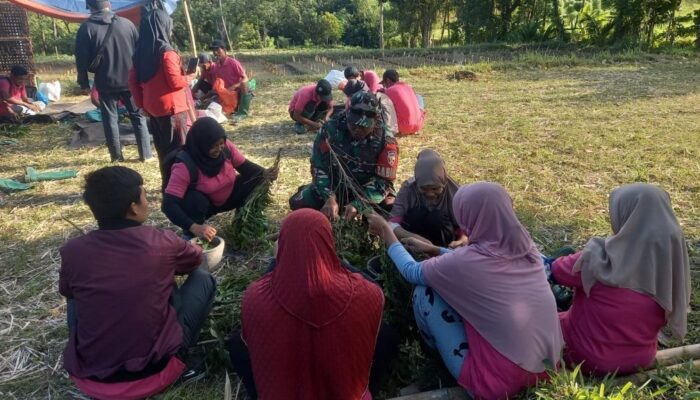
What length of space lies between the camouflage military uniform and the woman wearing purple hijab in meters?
1.58

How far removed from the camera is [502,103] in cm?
937

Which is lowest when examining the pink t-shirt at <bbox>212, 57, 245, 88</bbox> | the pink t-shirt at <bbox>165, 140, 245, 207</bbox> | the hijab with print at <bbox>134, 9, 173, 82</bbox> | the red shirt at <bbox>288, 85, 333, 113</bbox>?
the pink t-shirt at <bbox>165, 140, 245, 207</bbox>

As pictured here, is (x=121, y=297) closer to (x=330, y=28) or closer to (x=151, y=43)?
(x=151, y=43)

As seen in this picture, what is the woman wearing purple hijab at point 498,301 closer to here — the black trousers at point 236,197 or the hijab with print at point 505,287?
the hijab with print at point 505,287

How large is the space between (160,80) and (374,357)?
412 centimetres

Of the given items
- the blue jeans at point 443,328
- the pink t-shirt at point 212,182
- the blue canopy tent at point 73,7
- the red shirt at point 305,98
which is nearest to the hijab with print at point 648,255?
the blue jeans at point 443,328

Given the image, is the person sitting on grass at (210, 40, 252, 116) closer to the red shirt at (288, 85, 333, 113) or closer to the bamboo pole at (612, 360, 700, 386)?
the red shirt at (288, 85, 333, 113)

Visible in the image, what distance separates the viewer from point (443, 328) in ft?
8.09

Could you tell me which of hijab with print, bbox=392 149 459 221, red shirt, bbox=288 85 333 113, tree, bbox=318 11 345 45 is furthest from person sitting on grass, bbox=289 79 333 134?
tree, bbox=318 11 345 45

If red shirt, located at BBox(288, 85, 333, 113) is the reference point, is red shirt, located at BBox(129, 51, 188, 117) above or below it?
above

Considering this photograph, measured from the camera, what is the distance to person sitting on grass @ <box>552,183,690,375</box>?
2.26 m

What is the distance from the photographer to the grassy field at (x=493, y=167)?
3.00 meters

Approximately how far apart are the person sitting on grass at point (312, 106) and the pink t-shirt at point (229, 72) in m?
1.69

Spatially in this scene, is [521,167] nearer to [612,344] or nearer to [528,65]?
[612,344]
